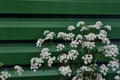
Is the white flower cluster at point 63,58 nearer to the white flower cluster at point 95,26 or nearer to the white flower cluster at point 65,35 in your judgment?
the white flower cluster at point 65,35

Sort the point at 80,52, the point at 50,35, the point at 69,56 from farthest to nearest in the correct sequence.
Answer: the point at 80,52, the point at 50,35, the point at 69,56

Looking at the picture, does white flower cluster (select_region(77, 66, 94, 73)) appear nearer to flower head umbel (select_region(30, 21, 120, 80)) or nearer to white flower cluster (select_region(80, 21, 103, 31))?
flower head umbel (select_region(30, 21, 120, 80))

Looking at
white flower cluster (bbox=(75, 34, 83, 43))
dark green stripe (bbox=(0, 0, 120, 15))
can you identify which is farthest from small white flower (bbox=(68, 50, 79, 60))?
dark green stripe (bbox=(0, 0, 120, 15))

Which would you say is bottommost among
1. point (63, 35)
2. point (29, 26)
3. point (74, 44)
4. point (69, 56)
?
point (69, 56)

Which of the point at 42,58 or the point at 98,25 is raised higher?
the point at 98,25

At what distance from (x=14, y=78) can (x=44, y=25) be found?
0.61 m

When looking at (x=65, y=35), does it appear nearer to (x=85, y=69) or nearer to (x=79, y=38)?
(x=79, y=38)

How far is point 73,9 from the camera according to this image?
12.9 feet

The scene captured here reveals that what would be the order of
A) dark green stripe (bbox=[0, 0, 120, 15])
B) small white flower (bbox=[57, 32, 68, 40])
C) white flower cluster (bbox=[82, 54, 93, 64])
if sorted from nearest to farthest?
white flower cluster (bbox=[82, 54, 93, 64]) → small white flower (bbox=[57, 32, 68, 40]) → dark green stripe (bbox=[0, 0, 120, 15])

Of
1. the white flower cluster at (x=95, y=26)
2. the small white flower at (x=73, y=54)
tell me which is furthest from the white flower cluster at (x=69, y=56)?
the white flower cluster at (x=95, y=26)

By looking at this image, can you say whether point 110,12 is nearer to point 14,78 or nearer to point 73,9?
point 73,9

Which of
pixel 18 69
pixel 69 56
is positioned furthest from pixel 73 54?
pixel 18 69

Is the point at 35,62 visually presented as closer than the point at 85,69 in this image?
No

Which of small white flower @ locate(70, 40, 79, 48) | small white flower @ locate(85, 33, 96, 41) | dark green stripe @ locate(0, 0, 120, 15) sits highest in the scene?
dark green stripe @ locate(0, 0, 120, 15)
